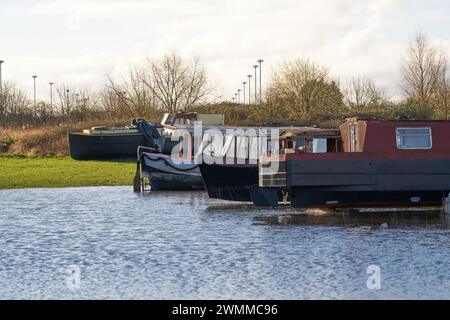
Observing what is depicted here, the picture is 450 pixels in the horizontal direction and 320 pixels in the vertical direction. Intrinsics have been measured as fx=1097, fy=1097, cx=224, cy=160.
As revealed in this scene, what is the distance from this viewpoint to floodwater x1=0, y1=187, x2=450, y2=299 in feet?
49.1

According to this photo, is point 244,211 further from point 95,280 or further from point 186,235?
point 95,280

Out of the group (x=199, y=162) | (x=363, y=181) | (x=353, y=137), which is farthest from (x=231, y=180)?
(x=363, y=181)

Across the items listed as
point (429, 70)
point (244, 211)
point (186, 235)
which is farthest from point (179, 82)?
point (186, 235)

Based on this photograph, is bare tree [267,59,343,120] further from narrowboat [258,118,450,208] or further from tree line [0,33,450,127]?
narrowboat [258,118,450,208]

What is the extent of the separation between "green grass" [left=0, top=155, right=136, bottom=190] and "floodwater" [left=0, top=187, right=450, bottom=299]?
1313 cm

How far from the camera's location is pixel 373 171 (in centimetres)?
2586

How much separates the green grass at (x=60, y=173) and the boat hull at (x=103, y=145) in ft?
2.41

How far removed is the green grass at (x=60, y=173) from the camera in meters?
43.3

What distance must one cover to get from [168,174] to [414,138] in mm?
14695

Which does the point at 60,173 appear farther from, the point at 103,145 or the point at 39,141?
the point at 39,141

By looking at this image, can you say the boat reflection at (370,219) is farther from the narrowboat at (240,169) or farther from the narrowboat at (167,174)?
the narrowboat at (167,174)

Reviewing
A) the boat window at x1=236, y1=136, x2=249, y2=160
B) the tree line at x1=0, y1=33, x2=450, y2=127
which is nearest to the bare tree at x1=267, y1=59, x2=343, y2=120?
the tree line at x1=0, y1=33, x2=450, y2=127

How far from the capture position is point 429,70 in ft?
234
